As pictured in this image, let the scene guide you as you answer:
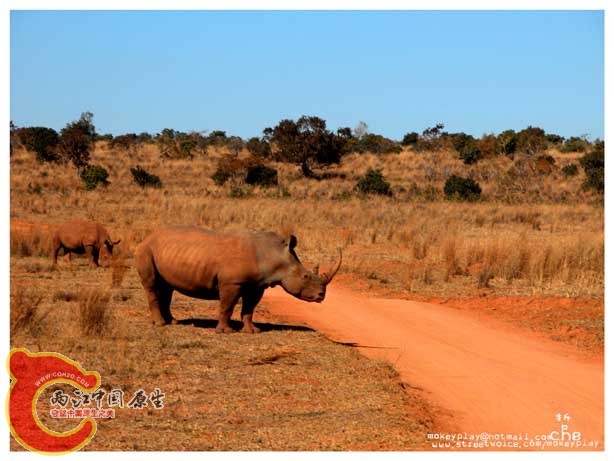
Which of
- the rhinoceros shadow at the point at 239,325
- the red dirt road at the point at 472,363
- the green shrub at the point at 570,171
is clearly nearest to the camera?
the red dirt road at the point at 472,363

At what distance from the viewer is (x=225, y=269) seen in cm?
1268

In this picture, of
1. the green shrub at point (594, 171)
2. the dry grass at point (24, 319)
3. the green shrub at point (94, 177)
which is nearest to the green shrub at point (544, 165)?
the green shrub at point (594, 171)

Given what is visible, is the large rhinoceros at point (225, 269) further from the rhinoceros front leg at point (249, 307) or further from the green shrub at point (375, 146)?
the green shrub at point (375, 146)

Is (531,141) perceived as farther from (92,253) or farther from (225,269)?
(225,269)

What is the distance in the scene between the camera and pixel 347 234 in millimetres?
27297

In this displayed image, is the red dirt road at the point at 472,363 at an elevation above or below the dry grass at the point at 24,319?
below

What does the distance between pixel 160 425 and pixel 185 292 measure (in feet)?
16.1

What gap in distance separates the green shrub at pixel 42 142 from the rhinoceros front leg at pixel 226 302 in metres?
42.5

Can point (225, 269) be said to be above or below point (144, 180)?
below

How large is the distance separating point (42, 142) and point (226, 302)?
146ft

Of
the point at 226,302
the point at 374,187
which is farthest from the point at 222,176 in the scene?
the point at 226,302

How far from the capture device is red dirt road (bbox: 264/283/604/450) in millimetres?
9117

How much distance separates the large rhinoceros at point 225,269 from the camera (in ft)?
41.7

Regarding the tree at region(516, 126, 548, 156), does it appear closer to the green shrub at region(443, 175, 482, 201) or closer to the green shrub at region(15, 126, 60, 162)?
the green shrub at region(443, 175, 482, 201)
